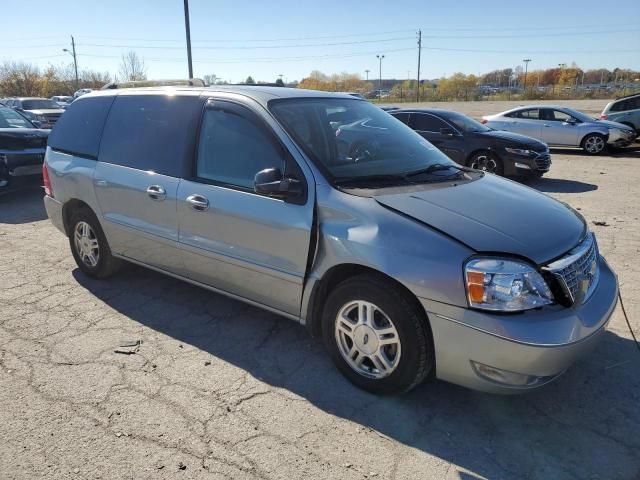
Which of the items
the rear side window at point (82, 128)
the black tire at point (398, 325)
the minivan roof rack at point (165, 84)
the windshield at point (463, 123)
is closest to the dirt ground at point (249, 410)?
the black tire at point (398, 325)

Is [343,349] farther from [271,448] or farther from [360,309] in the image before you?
[271,448]

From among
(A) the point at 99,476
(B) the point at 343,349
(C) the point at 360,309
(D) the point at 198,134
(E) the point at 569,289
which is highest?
(D) the point at 198,134

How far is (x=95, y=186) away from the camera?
14.6 ft

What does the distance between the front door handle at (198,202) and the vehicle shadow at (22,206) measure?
507 centimetres

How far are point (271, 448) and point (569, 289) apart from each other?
5.77 feet

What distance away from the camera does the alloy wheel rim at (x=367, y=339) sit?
2.88 metres

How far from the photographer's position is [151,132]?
4078 millimetres

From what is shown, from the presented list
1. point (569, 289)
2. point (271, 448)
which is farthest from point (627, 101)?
point (271, 448)

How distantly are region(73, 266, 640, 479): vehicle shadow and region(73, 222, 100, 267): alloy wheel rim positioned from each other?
1.11 meters

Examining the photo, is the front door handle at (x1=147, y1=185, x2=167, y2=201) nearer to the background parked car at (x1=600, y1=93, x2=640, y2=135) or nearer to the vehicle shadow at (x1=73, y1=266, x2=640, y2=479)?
the vehicle shadow at (x1=73, y1=266, x2=640, y2=479)

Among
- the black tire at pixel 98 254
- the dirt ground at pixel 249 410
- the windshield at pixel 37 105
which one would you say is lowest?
the dirt ground at pixel 249 410

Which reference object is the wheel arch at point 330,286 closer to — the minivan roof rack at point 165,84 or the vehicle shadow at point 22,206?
the minivan roof rack at point 165,84

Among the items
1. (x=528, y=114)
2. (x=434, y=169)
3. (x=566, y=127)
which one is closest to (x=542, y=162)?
(x=566, y=127)

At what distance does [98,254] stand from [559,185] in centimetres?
876
